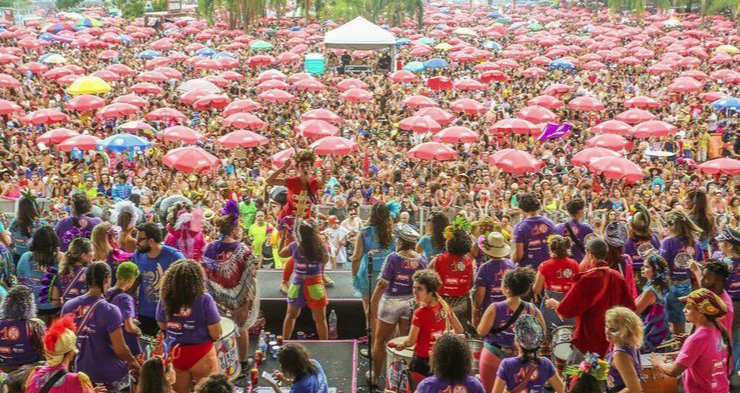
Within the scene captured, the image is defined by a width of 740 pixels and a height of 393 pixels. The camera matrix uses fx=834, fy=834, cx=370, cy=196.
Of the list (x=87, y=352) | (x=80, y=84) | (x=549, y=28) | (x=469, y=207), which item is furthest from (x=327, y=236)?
(x=549, y=28)

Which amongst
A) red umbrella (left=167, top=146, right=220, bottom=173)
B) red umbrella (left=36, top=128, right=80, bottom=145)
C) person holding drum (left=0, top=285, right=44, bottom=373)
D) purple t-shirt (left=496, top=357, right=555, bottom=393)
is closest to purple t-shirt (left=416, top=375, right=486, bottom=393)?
purple t-shirt (left=496, top=357, right=555, bottom=393)

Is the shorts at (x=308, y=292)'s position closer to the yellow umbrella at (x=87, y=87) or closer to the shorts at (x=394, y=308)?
the shorts at (x=394, y=308)

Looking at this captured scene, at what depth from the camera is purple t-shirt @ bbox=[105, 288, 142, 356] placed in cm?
564

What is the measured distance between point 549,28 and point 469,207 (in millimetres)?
41091

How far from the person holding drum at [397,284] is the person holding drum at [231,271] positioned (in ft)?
3.56

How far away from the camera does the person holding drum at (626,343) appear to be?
5.02 meters

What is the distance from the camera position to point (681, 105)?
963 inches

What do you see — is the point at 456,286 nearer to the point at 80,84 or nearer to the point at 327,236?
the point at 327,236

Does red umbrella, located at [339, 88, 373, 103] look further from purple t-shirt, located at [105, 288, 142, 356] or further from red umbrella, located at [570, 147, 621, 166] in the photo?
purple t-shirt, located at [105, 288, 142, 356]

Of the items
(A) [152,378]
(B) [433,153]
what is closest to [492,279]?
(A) [152,378]

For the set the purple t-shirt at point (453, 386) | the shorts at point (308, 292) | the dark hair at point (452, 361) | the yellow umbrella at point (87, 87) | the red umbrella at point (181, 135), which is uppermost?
the dark hair at point (452, 361)

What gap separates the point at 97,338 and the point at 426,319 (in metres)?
2.20

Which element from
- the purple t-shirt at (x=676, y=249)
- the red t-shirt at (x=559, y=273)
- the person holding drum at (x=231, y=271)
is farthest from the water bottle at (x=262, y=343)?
the purple t-shirt at (x=676, y=249)

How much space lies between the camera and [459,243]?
6680 millimetres
